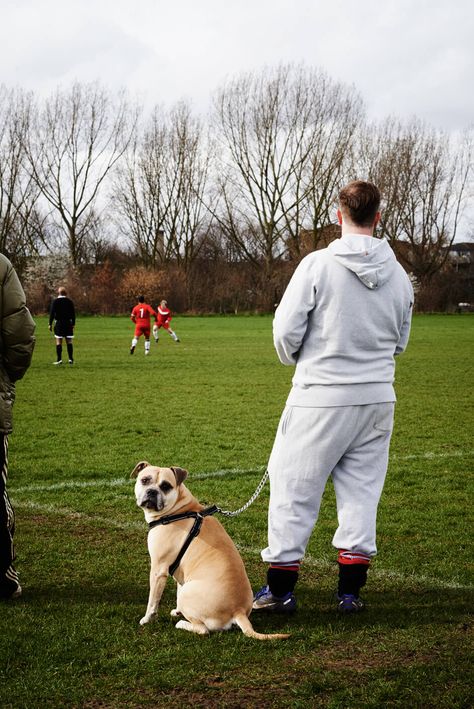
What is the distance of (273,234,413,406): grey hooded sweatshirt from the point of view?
373cm

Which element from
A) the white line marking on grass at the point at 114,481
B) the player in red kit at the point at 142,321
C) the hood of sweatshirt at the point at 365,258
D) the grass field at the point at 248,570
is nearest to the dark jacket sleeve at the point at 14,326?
the grass field at the point at 248,570

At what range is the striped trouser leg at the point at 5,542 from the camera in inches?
167

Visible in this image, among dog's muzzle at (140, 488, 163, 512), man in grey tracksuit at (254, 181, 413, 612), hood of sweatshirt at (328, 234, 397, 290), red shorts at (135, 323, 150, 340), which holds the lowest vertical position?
red shorts at (135, 323, 150, 340)

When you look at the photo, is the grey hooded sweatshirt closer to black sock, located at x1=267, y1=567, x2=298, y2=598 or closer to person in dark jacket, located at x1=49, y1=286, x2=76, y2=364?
black sock, located at x1=267, y1=567, x2=298, y2=598

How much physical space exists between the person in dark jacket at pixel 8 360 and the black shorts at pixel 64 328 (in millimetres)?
14795

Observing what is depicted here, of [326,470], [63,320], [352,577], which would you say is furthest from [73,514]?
[63,320]

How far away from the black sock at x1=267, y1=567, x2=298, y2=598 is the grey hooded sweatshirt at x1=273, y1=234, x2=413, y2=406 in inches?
33.7

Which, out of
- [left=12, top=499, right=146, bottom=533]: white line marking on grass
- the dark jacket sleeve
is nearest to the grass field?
[left=12, top=499, right=146, bottom=533]: white line marking on grass

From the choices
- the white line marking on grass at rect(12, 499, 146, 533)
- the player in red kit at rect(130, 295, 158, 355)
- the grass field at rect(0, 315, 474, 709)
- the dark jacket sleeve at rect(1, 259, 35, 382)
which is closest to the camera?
the grass field at rect(0, 315, 474, 709)

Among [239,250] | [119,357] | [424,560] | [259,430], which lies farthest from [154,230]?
[424,560]

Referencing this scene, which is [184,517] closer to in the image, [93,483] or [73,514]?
[73,514]

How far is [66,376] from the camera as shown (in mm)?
16594

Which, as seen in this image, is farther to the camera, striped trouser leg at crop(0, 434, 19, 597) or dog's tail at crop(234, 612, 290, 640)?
striped trouser leg at crop(0, 434, 19, 597)

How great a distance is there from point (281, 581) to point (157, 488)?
788 mm
